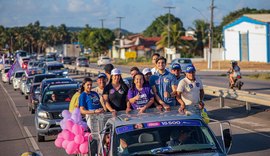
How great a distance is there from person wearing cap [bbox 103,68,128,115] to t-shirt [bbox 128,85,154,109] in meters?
0.34

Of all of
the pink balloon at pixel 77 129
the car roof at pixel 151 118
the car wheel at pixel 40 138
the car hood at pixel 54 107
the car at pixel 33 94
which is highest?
the car roof at pixel 151 118

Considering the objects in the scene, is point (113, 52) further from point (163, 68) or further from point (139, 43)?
point (163, 68)

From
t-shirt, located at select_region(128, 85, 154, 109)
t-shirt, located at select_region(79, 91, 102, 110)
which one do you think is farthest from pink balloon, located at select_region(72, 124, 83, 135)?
t-shirt, located at select_region(79, 91, 102, 110)

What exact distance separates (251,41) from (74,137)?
66.7m

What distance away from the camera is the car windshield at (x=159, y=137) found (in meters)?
7.07

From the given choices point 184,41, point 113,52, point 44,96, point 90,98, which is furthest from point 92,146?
point 113,52

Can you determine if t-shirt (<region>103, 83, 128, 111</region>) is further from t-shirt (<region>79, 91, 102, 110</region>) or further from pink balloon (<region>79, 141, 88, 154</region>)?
pink balloon (<region>79, 141, 88, 154</region>)

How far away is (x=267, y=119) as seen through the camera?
17.9 metres

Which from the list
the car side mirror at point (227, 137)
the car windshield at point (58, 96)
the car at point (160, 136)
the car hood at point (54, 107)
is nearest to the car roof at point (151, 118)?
the car at point (160, 136)

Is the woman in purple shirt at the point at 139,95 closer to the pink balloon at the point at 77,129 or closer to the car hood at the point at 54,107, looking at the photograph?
the pink balloon at the point at 77,129

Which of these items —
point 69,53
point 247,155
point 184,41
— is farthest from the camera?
point 69,53

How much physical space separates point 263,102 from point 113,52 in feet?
380

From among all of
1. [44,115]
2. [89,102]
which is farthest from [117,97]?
[44,115]

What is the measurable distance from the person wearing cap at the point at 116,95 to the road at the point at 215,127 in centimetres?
328
